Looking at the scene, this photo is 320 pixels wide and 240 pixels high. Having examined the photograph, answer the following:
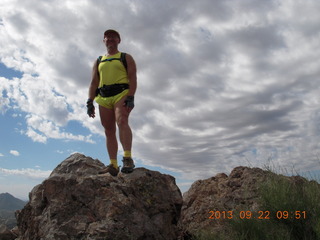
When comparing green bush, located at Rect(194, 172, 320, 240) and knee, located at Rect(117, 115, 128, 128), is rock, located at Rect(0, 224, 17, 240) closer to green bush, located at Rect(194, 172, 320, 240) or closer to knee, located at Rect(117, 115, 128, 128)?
knee, located at Rect(117, 115, 128, 128)

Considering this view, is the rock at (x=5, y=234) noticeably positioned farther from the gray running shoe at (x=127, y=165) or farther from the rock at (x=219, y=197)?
the rock at (x=219, y=197)

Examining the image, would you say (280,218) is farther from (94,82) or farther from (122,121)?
(94,82)

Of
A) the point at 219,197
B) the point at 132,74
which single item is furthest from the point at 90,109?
the point at 219,197

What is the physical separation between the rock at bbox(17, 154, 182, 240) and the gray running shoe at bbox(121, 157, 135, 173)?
0.12m

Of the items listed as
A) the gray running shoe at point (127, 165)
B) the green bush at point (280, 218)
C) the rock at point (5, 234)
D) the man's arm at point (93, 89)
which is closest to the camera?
the green bush at point (280, 218)

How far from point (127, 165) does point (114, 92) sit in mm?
1472

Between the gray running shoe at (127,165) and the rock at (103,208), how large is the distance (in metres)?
0.12

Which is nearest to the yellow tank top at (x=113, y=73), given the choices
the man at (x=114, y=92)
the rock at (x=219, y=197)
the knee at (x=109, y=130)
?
the man at (x=114, y=92)

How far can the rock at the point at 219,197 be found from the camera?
4914mm

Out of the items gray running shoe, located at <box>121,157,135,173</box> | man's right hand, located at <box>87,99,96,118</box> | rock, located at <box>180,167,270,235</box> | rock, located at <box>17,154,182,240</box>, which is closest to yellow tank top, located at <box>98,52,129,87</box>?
man's right hand, located at <box>87,99,96,118</box>

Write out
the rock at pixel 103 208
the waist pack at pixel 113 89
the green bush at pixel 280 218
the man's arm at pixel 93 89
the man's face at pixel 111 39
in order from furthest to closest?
1. the man's arm at pixel 93 89
2. the man's face at pixel 111 39
3. the waist pack at pixel 113 89
4. the green bush at pixel 280 218
5. the rock at pixel 103 208

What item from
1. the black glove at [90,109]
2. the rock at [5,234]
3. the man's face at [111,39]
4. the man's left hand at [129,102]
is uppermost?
the man's face at [111,39]

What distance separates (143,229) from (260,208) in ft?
7.05

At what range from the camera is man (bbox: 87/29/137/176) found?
515 centimetres
